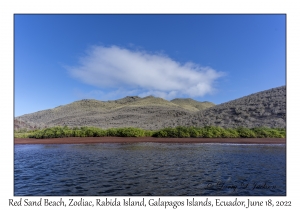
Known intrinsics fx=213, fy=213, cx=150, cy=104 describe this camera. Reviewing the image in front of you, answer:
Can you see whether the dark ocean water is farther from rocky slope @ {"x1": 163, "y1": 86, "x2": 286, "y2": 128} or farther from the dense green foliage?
rocky slope @ {"x1": 163, "y1": 86, "x2": 286, "y2": 128}

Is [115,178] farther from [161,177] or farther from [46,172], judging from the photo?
[46,172]

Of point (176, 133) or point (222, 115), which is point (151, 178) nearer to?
point (176, 133)

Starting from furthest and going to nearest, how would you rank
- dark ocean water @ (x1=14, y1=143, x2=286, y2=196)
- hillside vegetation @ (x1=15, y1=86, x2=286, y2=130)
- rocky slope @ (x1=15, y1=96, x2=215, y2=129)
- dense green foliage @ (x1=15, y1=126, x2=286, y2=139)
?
rocky slope @ (x1=15, y1=96, x2=215, y2=129)
hillside vegetation @ (x1=15, y1=86, x2=286, y2=130)
dense green foliage @ (x1=15, y1=126, x2=286, y2=139)
dark ocean water @ (x1=14, y1=143, x2=286, y2=196)

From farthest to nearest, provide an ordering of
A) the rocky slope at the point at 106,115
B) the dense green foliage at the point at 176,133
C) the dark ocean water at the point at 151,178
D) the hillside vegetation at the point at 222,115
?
the rocky slope at the point at 106,115
the hillside vegetation at the point at 222,115
the dense green foliage at the point at 176,133
the dark ocean water at the point at 151,178

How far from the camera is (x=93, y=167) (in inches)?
404

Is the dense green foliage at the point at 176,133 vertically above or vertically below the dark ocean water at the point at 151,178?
below

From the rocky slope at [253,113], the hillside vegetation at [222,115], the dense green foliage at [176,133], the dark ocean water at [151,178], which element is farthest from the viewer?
the hillside vegetation at [222,115]

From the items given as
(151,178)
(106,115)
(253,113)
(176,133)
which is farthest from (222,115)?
(106,115)

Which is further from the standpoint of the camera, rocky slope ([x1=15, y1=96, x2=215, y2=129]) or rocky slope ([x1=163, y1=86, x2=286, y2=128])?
rocky slope ([x1=15, y1=96, x2=215, y2=129])

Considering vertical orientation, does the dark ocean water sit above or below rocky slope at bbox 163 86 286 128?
below

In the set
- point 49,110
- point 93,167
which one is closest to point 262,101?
point 93,167

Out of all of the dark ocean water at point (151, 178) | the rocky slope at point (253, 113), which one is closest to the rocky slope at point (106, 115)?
the rocky slope at point (253, 113)

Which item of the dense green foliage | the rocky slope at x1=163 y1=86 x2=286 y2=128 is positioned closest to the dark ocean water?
→ the dense green foliage

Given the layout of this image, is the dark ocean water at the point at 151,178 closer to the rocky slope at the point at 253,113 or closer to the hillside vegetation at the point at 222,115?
the rocky slope at the point at 253,113
